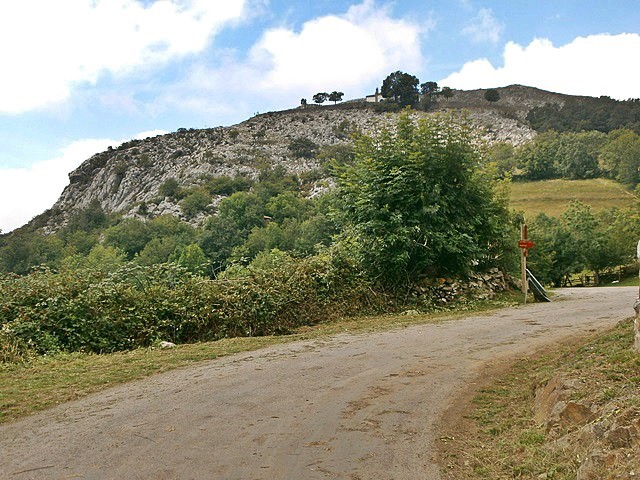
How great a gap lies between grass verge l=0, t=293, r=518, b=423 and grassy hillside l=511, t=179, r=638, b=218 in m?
75.5

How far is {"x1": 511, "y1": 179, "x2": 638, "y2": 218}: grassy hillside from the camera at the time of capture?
86.9 metres

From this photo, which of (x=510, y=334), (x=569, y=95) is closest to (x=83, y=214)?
(x=510, y=334)

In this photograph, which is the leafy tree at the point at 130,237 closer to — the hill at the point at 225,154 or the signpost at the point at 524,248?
the hill at the point at 225,154

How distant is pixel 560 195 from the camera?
98250 mm

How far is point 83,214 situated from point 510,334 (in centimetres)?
12637

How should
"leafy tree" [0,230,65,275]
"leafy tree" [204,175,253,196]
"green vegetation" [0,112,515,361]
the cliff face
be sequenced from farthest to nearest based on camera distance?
the cliff face
"leafy tree" [204,175,253,196]
"leafy tree" [0,230,65,275]
"green vegetation" [0,112,515,361]

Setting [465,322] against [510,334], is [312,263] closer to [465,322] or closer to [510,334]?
[465,322]

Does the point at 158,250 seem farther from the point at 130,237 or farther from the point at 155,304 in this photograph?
the point at 155,304

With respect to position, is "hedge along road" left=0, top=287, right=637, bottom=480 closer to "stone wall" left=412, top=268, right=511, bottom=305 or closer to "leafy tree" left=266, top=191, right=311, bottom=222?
"stone wall" left=412, top=268, right=511, bottom=305

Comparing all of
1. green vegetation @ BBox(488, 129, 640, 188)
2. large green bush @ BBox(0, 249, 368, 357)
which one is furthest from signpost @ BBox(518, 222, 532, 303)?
green vegetation @ BBox(488, 129, 640, 188)

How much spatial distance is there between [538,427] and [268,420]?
271 centimetres

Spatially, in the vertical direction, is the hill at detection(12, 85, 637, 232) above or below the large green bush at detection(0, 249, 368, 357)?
above

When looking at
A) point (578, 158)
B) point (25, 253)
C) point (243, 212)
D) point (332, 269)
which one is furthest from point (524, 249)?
point (578, 158)

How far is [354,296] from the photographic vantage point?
55.6 feet
